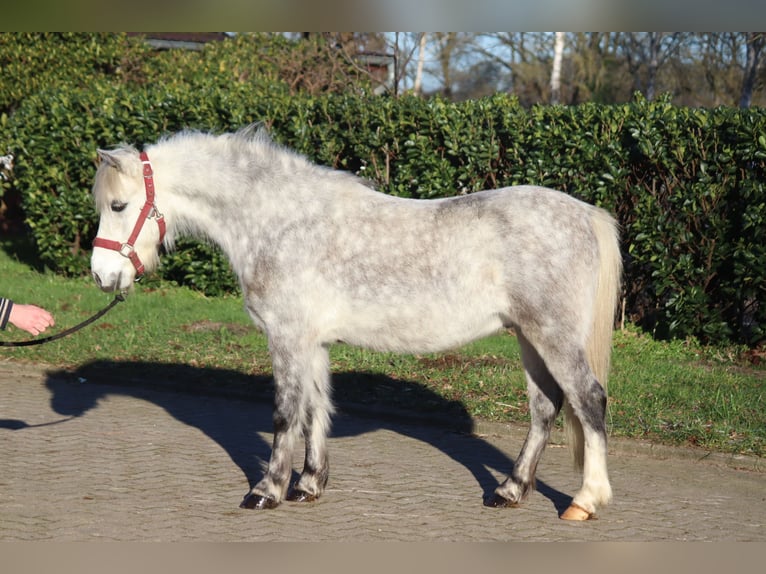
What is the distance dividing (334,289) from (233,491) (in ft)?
5.23

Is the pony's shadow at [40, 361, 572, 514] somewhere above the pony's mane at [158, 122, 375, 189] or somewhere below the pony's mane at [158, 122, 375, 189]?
below

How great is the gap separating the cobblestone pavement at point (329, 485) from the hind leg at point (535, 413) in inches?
7.8

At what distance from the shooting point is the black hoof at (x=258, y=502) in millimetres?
5910

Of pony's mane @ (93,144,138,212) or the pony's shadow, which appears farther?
the pony's shadow

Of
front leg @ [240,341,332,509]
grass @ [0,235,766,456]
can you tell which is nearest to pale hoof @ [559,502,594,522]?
front leg @ [240,341,332,509]

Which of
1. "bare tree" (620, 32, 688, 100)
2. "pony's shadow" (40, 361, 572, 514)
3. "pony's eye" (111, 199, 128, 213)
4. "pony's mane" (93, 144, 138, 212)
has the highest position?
"bare tree" (620, 32, 688, 100)

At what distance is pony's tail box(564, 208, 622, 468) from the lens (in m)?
5.86

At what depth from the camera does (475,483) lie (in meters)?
6.60

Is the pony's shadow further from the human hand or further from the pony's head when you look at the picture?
the human hand

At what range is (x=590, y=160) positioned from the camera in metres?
11.1

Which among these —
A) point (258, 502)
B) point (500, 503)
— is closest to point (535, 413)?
point (500, 503)

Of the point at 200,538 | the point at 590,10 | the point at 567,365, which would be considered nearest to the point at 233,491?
the point at 200,538

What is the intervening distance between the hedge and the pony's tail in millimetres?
4882

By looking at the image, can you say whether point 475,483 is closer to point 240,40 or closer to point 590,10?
point 590,10
